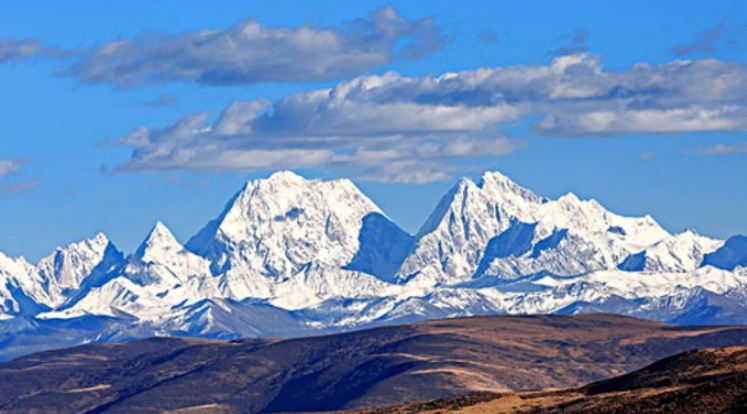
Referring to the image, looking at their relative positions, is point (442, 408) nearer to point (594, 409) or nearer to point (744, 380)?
point (594, 409)

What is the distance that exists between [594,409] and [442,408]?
103 feet

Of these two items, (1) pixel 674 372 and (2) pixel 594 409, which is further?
(1) pixel 674 372

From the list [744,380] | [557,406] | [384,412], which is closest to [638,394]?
[557,406]

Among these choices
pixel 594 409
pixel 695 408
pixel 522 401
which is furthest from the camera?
pixel 522 401

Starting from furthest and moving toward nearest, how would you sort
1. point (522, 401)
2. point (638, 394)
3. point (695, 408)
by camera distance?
point (522, 401)
point (638, 394)
point (695, 408)

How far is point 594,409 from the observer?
164250 mm

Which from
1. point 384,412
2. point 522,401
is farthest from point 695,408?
point 384,412

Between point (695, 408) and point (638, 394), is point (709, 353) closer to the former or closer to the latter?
point (638, 394)

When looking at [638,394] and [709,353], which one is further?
[709,353]

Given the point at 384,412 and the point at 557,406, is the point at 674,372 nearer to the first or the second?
the point at 557,406

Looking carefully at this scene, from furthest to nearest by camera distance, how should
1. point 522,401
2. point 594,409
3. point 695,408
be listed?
point 522,401 → point 594,409 → point 695,408

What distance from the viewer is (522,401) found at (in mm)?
191250

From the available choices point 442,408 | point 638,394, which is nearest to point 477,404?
point 442,408

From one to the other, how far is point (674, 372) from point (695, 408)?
43029mm
